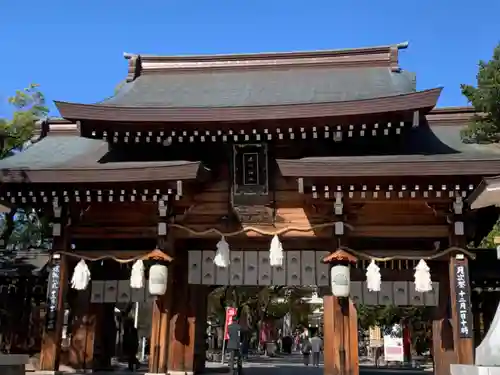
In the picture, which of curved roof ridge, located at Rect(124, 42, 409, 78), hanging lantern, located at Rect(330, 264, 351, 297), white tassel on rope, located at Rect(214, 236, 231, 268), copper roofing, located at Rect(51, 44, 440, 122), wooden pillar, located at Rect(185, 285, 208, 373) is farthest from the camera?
curved roof ridge, located at Rect(124, 42, 409, 78)

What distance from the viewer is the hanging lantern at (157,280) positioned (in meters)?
11.1

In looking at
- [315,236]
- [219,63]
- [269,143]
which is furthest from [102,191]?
[219,63]

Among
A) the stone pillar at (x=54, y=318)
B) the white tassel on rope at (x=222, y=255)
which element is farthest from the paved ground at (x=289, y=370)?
the white tassel on rope at (x=222, y=255)

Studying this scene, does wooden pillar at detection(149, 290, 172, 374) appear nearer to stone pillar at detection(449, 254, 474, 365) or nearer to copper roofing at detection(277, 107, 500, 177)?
copper roofing at detection(277, 107, 500, 177)

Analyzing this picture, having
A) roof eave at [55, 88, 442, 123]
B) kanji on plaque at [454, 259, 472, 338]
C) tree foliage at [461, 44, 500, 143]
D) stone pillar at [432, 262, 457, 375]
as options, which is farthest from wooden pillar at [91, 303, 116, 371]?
tree foliage at [461, 44, 500, 143]

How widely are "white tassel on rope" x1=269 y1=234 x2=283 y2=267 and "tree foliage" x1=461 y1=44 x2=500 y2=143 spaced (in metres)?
5.54

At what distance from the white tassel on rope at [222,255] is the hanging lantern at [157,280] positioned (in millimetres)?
1121

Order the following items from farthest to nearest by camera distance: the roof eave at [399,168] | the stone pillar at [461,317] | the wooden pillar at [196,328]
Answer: the wooden pillar at [196,328] < the stone pillar at [461,317] < the roof eave at [399,168]

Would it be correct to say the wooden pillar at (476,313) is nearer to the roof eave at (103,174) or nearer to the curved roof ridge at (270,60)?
the curved roof ridge at (270,60)

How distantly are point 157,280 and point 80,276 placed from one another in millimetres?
1787

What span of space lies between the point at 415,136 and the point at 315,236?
3.68 metres

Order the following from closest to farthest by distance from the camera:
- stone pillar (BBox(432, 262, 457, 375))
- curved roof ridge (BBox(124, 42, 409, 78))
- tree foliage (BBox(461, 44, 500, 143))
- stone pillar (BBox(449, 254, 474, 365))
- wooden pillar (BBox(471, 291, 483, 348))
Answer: stone pillar (BBox(449, 254, 474, 365))
stone pillar (BBox(432, 262, 457, 375))
tree foliage (BBox(461, 44, 500, 143))
wooden pillar (BBox(471, 291, 483, 348))
curved roof ridge (BBox(124, 42, 409, 78))

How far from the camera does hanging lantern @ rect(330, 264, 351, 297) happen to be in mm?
10633

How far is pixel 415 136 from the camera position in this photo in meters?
13.0
